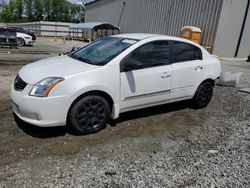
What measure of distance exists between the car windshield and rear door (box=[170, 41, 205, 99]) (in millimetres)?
1007

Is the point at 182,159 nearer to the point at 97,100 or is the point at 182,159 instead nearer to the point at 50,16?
the point at 97,100

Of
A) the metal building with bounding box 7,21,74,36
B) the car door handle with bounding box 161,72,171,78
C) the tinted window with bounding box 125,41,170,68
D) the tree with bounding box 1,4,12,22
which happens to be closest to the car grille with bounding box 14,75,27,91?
the tinted window with bounding box 125,41,170,68

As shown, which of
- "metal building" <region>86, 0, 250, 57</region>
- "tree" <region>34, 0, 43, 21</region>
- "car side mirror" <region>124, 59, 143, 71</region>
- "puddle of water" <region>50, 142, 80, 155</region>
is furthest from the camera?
"tree" <region>34, 0, 43, 21</region>

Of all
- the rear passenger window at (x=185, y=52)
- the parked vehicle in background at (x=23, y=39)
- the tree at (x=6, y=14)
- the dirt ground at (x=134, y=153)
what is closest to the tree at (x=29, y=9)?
the tree at (x=6, y=14)

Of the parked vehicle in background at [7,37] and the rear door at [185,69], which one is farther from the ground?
the rear door at [185,69]

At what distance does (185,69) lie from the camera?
459cm

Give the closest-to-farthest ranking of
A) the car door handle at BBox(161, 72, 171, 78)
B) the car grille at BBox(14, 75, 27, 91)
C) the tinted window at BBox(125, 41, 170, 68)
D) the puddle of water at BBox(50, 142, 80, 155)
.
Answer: the puddle of water at BBox(50, 142, 80, 155) → the car grille at BBox(14, 75, 27, 91) → the tinted window at BBox(125, 41, 170, 68) → the car door handle at BBox(161, 72, 171, 78)

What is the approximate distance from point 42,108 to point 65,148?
67cm

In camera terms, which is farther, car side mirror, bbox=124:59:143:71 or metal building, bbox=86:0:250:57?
metal building, bbox=86:0:250:57

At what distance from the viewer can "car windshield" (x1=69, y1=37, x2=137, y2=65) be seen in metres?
3.91

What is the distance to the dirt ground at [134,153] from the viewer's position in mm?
2750

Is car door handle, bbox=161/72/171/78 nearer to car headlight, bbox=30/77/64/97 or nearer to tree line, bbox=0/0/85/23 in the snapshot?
car headlight, bbox=30/77/64/97

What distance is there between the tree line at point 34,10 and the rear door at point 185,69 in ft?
288

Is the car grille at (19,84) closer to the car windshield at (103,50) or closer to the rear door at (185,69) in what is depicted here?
the car windshield at (103,50)
